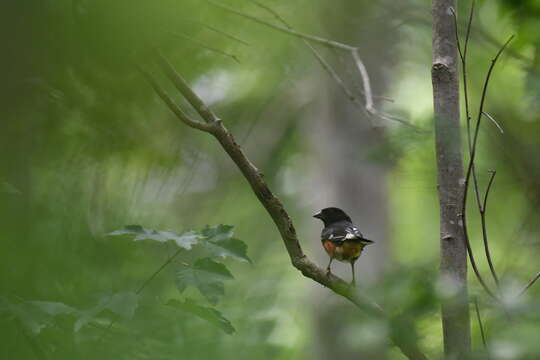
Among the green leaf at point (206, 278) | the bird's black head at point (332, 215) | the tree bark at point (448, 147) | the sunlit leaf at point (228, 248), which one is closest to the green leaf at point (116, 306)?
the green leaf at point (206, 278)

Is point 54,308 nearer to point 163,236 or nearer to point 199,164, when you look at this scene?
point 163,236

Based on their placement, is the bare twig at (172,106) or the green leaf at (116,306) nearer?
the green leaf at (116,306)

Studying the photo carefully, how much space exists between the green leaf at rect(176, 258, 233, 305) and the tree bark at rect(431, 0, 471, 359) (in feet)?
2.66

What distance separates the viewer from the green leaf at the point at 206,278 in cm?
229

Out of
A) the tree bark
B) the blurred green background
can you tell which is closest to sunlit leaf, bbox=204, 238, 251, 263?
the blurred green background

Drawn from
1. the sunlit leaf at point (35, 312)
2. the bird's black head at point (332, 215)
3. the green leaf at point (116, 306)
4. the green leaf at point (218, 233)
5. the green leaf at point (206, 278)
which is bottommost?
the sunlit leaf at point (35, 312)

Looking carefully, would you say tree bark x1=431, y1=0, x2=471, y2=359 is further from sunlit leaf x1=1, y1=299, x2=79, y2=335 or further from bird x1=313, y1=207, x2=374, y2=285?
bird x1=313, y1=207, x2=374, y2=285

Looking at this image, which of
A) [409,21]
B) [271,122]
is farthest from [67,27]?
[271,122]

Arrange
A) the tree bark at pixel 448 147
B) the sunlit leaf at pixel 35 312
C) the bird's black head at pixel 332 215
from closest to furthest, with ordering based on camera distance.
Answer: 1. the sunlit leaf at pixel 35 312
2. the tree bark at pixel 448 147
3. the bird's black head at pixel 332 215

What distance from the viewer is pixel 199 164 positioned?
4.05 m

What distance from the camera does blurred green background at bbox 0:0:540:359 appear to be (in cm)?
155

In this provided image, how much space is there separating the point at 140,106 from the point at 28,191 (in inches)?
24.6

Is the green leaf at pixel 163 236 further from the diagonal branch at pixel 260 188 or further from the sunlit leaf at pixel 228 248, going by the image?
the diagonal branch at pixel 260 188

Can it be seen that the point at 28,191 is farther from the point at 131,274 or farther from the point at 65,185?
the point at 131,274
